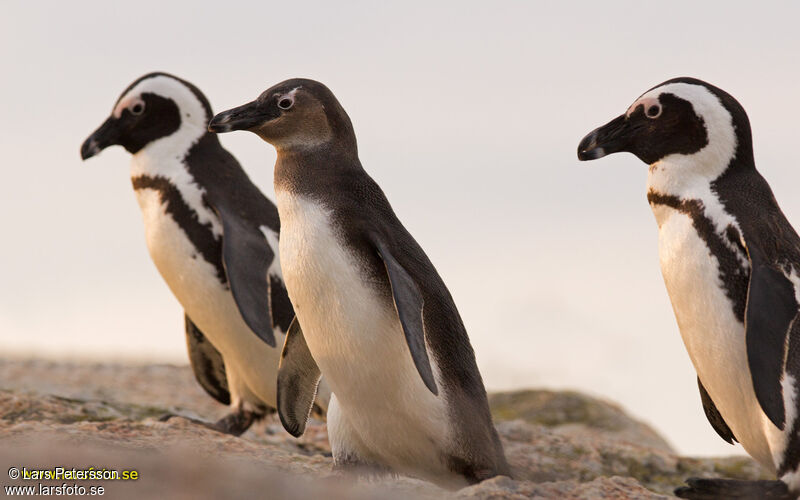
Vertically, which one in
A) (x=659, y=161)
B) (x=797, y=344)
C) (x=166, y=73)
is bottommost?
(x=797, y=344)

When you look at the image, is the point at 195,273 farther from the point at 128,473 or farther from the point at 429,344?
the point at 128,473

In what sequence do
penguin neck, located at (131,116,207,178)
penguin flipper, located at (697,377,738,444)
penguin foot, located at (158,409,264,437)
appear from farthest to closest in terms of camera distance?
penguin neck, located at (131,116,207,178) → penguin foot, located at (158,409,264,437) → penguin flipper, located at (697,377,738,444)

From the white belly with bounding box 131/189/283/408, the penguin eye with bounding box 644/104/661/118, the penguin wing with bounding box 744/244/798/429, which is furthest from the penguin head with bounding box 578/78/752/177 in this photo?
the white belly with bounding box 131/189/283/408

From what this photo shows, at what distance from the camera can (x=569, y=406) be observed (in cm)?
1127

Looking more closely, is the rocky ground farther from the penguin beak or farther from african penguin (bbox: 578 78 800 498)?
the penguin beak

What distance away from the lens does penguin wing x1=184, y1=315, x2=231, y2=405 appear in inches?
331

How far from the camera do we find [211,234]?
759 cm

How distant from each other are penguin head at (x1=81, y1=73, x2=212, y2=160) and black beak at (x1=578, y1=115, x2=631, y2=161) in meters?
3.01

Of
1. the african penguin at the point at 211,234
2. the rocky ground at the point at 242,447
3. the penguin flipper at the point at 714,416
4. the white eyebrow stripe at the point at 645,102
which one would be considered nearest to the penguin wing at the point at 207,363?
the african penguin at the point at 211,234

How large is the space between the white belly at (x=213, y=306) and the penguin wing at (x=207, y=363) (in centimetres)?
64

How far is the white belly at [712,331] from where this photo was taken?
18.6ft

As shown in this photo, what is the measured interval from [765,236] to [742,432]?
102 centimetres

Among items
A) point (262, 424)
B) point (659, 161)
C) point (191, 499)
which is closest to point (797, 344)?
point (659, 161)

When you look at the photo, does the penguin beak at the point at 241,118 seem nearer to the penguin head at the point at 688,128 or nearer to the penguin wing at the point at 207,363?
the penguin head at the point at 688,128
